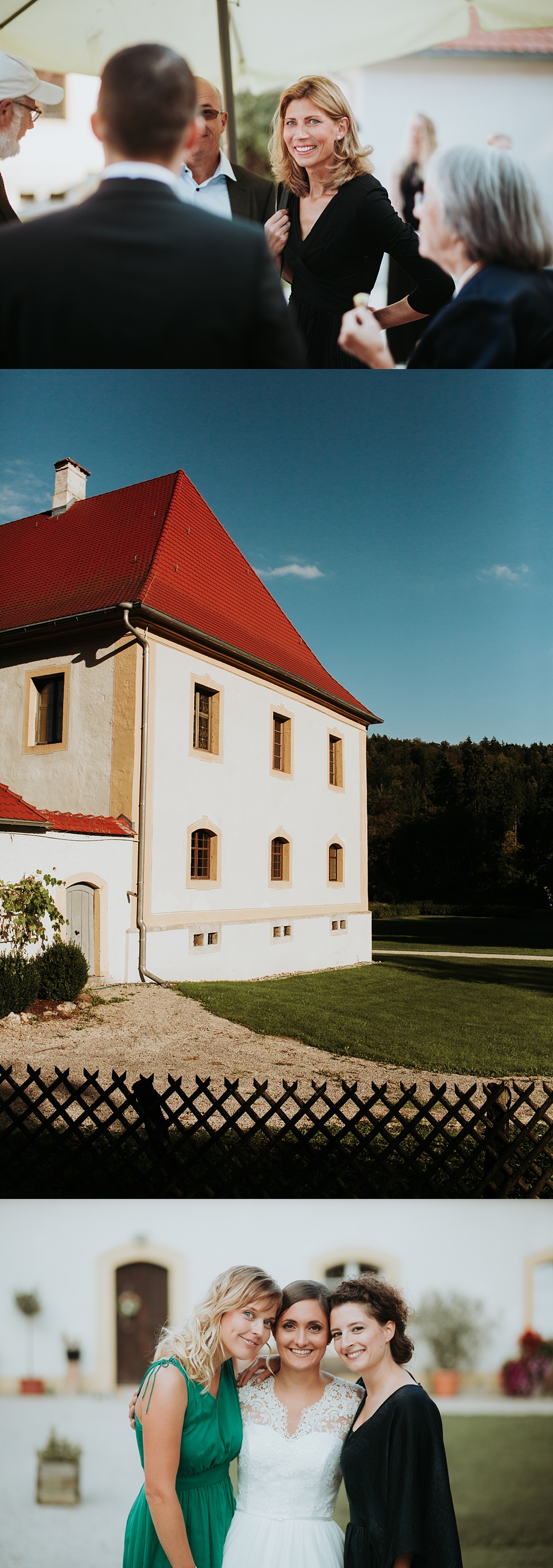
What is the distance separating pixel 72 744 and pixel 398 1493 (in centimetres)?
331

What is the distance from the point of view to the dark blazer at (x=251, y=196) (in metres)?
4.04

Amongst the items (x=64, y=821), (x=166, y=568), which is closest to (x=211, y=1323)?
(x=64, y=821)

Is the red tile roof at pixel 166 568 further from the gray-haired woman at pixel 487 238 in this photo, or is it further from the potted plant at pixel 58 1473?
the potted plant at pixel 58 1473

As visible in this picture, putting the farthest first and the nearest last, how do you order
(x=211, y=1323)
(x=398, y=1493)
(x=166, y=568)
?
(x=166, y=568) < (x=211, y=1323) < (x=398, y=1493)

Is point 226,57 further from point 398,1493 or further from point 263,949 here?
point 398,1493

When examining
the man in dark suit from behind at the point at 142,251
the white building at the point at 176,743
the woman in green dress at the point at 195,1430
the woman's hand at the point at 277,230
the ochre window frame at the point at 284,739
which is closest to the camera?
the woman in green dress at the point at 195,1430

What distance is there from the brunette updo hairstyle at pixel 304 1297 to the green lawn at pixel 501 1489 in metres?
0.84

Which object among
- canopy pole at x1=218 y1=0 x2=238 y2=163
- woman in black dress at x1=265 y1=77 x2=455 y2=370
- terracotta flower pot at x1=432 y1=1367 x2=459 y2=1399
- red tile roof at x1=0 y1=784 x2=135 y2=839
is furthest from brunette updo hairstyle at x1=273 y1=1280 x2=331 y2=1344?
canopy pole at x1=218 y1=0 x2=238 y2=163

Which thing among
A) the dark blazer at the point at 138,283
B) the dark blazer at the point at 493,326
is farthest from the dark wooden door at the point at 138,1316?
the dark blazer at the point at 493,326

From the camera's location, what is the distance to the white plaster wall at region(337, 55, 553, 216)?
404 cm

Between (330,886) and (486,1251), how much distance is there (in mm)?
1817

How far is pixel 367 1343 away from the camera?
3.26 meters

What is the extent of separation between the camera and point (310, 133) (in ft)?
13.4

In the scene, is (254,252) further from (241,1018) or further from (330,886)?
(241,1018)
